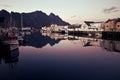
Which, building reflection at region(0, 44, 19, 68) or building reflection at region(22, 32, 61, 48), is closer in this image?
building reflection at region(0, 44, 19, 68)

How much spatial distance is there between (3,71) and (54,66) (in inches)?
257

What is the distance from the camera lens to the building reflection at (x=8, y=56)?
28.2 m

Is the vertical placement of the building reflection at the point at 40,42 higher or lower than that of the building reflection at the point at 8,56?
higher

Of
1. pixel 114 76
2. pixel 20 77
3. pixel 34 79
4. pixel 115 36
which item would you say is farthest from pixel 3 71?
pixel 115 36

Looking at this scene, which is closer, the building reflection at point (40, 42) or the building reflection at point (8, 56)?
the building reflection at point (8, 56)

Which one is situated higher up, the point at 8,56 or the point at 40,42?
the point at 40,42

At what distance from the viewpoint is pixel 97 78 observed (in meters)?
19.2

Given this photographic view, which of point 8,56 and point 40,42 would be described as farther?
point 40,42

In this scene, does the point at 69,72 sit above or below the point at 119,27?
below

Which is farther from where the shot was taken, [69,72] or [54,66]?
[54,66]

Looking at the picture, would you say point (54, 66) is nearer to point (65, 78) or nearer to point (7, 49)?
point (65, 78)

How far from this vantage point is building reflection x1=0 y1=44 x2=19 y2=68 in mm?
28248

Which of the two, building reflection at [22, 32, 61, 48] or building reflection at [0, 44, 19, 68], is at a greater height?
building reflection at [22, 32, 61, 48]

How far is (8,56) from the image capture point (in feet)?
106
